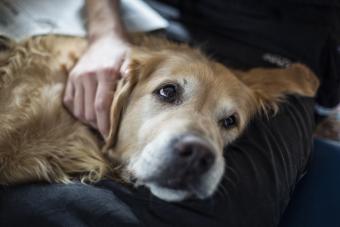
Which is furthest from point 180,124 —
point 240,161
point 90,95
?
point 90,95

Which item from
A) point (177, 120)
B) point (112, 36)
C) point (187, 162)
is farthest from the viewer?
point (112, 36)

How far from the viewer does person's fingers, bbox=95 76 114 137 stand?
1479 millimetres

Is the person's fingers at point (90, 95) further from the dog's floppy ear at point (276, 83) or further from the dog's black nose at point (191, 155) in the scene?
the dog's floppy ear at point (276, 83)

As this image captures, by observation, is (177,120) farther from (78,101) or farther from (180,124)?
(78,101)

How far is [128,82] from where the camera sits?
150 centimetres

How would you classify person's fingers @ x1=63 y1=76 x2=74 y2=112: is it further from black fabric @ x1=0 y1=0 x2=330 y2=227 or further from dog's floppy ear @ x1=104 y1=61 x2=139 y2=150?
black fabric @ x1=0 y1=0 x2=330 y2=227

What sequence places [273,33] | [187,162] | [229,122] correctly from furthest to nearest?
[273,33] < [229,122] < [187,162]

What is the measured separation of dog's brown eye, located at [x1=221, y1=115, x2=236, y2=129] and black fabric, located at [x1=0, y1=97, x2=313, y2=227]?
0.06m

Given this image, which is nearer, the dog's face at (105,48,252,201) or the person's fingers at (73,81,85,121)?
the dog's face at (105,48,252,201)

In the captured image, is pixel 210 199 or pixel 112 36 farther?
pixel 112 36

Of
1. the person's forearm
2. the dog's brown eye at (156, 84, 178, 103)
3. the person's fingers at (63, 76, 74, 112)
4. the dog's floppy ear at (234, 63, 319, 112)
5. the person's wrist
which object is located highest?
the person's forearm

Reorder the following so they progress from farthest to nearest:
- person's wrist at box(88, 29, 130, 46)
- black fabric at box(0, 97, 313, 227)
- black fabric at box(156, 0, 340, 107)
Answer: black fabric at box(156, 0, 340, 107) < person's wrist at box(88, 29, 130, 46) < black fabric at box(0, 97, 313, 227)

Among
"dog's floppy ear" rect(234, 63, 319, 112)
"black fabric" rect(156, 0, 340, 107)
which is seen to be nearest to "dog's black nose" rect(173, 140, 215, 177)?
"dog's floppy ear" rect(234, 63, 319, 112)

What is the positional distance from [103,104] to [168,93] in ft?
0.69
